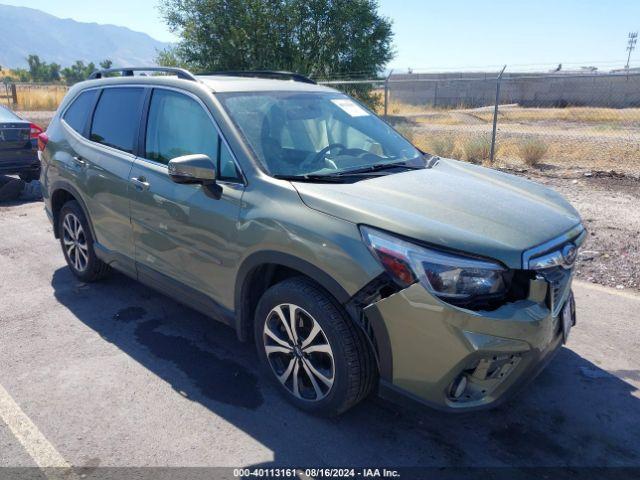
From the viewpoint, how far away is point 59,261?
5.70 meters

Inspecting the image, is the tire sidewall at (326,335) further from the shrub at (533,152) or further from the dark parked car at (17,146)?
the shrub at (533,152)

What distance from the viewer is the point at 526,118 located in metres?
29.0

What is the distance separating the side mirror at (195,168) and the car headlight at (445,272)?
1258mm

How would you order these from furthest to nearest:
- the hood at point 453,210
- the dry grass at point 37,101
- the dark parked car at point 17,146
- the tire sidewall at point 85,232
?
the dry grass at point 37,101
the dark parked car at point 17,146
the tire sidewall at point 85,232
the hood at point 453,210

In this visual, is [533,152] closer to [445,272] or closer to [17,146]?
[445,272]

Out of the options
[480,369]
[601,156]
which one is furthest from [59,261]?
[601,156]

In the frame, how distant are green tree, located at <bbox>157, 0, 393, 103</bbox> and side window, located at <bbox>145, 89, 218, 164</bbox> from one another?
17359 mm

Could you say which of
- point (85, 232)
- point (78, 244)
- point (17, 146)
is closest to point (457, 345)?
point (85, 232)

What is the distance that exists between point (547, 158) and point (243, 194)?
10.4 metres

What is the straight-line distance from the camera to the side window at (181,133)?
331 centimetres

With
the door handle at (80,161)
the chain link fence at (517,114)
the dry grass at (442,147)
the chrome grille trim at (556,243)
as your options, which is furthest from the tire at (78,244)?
the dry grass at (442,147)

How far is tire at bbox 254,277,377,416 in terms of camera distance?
2.71 meters

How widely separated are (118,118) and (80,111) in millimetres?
783

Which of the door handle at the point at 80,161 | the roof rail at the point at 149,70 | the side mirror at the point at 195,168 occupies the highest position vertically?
the roof rail at the point at 149,70
